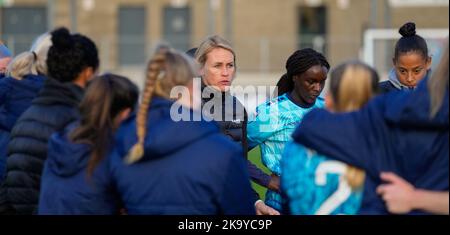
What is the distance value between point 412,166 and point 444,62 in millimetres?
443

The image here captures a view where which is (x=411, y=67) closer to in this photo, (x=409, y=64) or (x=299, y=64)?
(x=409, y=64)

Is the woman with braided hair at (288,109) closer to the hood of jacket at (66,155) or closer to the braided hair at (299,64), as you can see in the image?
the braided hair at (299,64)

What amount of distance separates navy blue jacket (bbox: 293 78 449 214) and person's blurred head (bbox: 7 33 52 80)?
6.38 ft

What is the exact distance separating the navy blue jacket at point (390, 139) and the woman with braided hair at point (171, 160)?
1.41 ft

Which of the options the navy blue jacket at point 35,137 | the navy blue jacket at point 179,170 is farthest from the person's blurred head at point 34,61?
the navy blue jacket at point 179,170

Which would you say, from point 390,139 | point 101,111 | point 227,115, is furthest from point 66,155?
point 227,115

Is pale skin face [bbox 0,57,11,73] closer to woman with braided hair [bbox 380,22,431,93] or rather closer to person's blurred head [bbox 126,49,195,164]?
woman with braided hair [bbox 380,22,431,93]

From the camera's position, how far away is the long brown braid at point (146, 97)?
4148 millimetres

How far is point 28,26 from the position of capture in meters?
35.2
